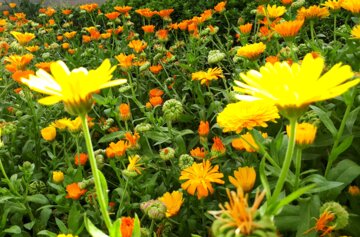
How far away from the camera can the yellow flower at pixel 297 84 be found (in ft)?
1.92

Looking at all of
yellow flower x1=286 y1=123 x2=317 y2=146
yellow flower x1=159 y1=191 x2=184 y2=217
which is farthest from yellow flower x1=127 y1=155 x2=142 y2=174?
yellow flower x1=286 y1=123 x2=317 y2=146

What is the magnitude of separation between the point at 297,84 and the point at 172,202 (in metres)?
0.69

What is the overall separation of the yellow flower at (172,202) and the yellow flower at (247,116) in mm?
Answer: 285

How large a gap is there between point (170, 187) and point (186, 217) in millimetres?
198

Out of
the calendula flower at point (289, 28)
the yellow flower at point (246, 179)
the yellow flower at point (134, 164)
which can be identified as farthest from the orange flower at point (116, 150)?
the calendula flower at point (289, 28)

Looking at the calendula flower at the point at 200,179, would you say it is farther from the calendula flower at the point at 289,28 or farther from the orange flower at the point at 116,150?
the calendula flower at the point at 289,28

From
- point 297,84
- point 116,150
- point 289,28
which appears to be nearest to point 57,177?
point 116,150

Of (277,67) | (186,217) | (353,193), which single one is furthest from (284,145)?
(277,67)

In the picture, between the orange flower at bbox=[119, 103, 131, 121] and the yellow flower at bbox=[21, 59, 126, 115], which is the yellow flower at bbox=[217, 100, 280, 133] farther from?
the orange flower at bbox=[119, 103, 131, 121]

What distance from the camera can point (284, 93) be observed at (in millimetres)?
597

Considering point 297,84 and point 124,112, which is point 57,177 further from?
point 297,84

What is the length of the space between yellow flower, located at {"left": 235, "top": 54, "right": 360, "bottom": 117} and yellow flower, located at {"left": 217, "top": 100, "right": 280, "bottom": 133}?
34 centimetres

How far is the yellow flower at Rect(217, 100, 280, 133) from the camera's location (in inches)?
39.2

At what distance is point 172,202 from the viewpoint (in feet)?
4.04
